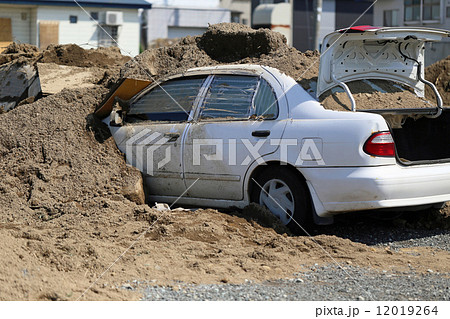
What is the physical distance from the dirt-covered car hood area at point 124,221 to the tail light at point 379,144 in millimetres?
877

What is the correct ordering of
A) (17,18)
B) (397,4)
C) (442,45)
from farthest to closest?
(397,4) → (17,18) → (442,45)

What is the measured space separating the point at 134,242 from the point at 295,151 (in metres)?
1.76

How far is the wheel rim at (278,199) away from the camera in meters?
7.10

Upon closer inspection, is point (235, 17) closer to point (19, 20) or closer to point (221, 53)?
point (19, 20)

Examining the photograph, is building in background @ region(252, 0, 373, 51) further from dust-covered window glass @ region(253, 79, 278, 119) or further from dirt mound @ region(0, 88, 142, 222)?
dust-covered window glass @ region(253, 79, 278, 119)

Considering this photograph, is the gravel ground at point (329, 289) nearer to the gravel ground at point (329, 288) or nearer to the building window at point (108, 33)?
the gravel ground at point (329, 288)

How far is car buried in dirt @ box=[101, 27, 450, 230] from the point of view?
6.63 metres

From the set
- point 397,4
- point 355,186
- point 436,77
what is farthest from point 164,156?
point 397,4

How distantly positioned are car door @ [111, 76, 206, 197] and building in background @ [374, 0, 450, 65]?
939 inches

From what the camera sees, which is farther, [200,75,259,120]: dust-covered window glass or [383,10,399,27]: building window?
[383,10,399,27]: building window

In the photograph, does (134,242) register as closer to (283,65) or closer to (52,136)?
(52,136)

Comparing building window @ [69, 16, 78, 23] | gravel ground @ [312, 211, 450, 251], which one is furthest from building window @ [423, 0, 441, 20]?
gravel ground @ [312, 211, 450, 251]

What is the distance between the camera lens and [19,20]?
27422mm

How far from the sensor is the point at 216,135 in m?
7.43
